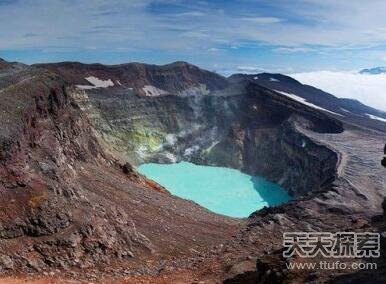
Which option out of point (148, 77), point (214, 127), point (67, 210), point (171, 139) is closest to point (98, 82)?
point (148, 77)

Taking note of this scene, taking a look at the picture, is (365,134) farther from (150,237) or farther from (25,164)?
(25,164)

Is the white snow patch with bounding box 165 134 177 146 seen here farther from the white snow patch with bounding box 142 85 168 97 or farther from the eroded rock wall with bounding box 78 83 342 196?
the white snow patch with bounding box 142 85 168 97

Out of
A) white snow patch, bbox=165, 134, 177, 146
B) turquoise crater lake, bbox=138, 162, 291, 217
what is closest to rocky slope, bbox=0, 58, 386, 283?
white snow patch, bbox=165, 134, 177, 146

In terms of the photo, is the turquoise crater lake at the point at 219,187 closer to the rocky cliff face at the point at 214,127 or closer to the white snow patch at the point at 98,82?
the rocky cliff face at the point at 214,127

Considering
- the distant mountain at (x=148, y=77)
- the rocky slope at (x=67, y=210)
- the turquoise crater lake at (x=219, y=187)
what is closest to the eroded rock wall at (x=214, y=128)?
the turquoise crater lake at (x=219, y=187)

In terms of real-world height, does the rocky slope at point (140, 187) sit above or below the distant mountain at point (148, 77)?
below

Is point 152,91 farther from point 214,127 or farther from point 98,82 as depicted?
point 214,127

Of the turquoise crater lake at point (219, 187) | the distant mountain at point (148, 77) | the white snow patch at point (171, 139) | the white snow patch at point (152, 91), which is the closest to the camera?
the turquoise crater lake at point (219, 187)
